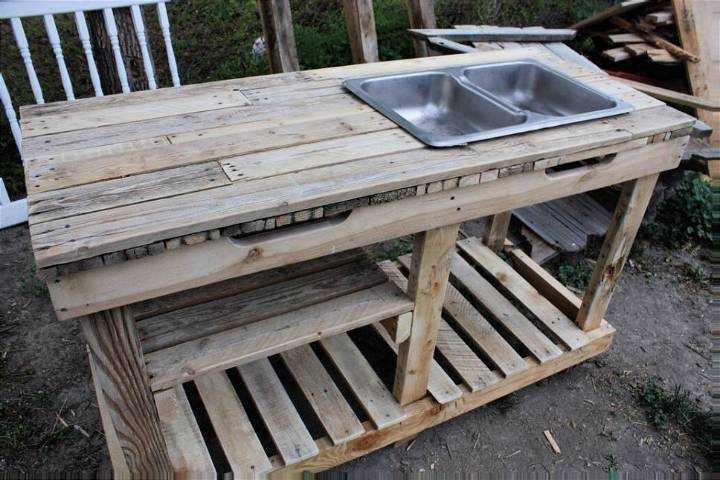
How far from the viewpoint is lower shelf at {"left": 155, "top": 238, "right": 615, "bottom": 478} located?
6.42 ft

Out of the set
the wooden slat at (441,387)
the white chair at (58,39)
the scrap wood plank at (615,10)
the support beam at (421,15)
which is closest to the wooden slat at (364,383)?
the wooden slat at (441,387)

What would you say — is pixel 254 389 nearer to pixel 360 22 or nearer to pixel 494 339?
pixel 494 339

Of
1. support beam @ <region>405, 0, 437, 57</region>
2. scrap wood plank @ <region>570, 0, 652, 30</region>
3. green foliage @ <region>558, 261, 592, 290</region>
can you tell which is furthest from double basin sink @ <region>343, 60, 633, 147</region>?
scrap wood plank @ <region>570, 0, 652, 30</region>

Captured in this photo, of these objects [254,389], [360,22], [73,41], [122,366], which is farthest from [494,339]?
[73,41]

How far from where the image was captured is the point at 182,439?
191 centimetres

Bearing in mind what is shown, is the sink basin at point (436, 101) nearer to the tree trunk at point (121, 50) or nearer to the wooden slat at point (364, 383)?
the wooden slat at point (364, 383)

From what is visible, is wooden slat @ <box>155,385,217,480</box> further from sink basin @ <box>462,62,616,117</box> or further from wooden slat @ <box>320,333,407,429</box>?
sink basin @ <box>462,62,616,117</box>

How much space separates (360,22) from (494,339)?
71.1 inches

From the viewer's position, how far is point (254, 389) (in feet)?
7.10

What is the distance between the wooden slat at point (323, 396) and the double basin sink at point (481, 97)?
40.8 inches

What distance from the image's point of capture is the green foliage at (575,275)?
10.4 feet

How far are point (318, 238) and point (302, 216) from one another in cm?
10

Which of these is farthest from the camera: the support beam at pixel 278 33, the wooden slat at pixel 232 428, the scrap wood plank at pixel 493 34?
the scrap wood plank at pixel 493 34

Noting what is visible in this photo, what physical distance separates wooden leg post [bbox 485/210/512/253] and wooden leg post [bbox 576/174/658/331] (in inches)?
23.9
